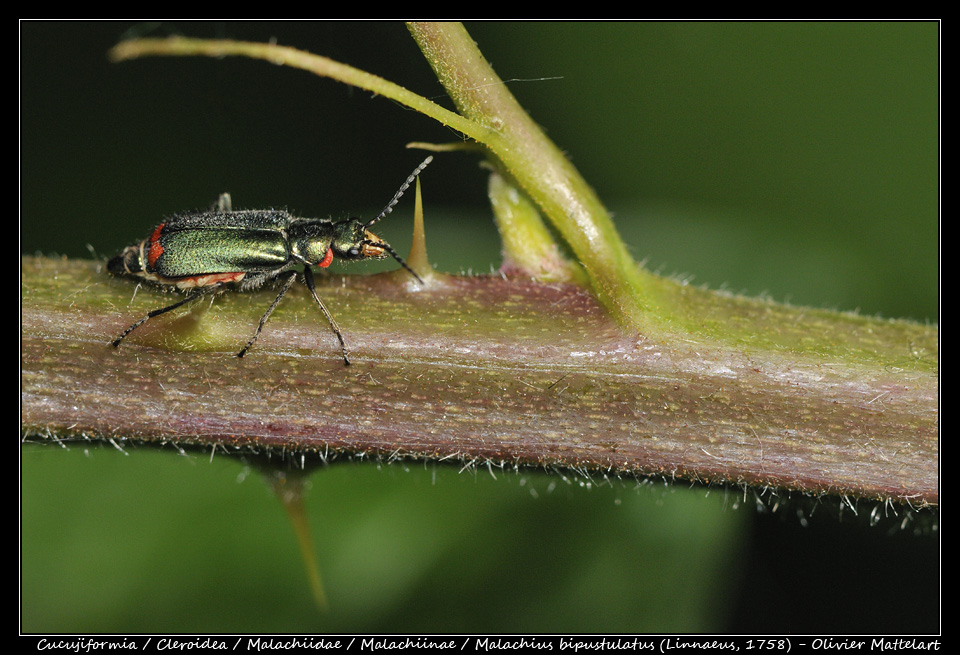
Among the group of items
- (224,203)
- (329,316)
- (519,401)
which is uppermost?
(224,203)

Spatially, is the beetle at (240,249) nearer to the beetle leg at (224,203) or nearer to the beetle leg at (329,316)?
the beetle leg at (329,316)

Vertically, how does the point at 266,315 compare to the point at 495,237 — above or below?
above

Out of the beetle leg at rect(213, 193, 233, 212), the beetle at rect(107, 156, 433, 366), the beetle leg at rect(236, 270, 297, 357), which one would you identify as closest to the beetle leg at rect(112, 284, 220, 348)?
the beetle at rect(107, 156, 433, 366)

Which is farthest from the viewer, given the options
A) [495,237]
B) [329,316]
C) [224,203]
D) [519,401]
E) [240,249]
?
[495,237]

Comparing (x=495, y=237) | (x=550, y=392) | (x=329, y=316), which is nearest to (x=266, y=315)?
(x=329, y=316)

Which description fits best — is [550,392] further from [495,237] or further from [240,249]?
[495,237]

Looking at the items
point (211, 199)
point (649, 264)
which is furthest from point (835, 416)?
point (211, 199)
